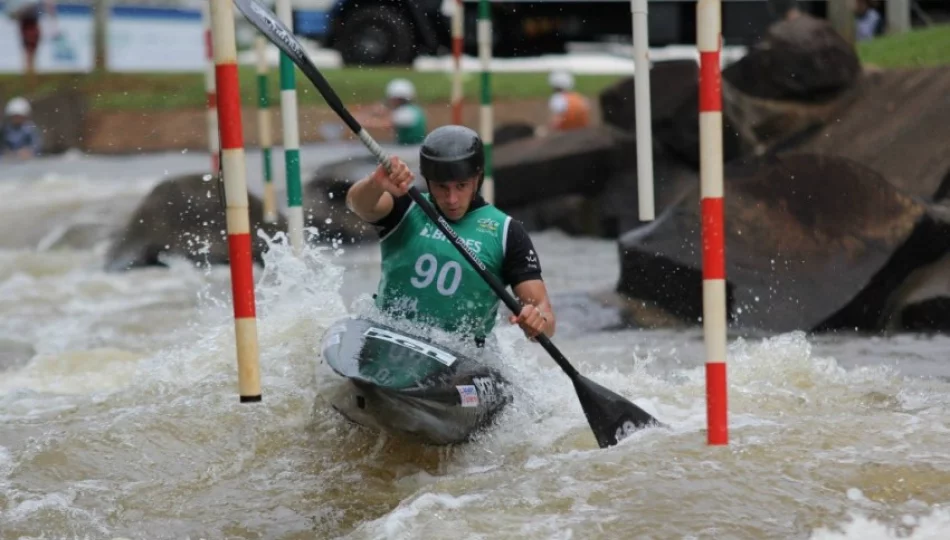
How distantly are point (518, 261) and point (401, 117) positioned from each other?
10.8 m

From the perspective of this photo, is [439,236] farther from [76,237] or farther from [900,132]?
[76,237]

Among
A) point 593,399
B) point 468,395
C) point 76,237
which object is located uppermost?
point 468,395

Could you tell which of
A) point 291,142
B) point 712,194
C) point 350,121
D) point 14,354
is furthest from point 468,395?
point 14,354

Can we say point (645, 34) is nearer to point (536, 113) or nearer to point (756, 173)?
point (756, 173)

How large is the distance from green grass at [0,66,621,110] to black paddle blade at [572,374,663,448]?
15266 mm

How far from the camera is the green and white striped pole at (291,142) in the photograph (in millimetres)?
7066

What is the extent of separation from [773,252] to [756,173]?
1.96 ft

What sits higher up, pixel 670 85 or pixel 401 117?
pixel 670 85

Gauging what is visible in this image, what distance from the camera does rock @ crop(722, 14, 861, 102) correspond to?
10.7 meters

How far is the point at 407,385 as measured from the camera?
4.99 m

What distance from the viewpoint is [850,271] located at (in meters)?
8.30

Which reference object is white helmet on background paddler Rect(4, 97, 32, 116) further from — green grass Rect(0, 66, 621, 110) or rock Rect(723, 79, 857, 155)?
rock Rect(723, 79, 857, 155)

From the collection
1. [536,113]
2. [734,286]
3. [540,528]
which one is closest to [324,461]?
[540,528]

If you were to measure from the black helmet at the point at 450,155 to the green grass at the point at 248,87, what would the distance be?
15073mm
